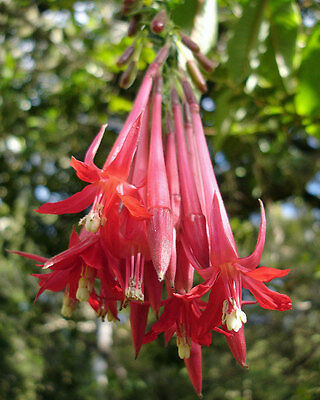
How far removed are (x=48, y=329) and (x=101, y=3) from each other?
8.18ft

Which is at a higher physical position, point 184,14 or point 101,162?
point 184,14

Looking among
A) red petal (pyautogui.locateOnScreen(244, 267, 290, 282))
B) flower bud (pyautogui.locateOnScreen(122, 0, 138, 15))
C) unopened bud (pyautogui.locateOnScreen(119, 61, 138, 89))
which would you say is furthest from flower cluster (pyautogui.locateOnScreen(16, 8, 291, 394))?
flower bud (pyautogui.locateOnScreen(122, 0, 138, 15))

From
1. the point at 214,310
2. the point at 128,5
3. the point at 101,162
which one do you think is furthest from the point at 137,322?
the point at 101,162

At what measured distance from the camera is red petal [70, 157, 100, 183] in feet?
2.34

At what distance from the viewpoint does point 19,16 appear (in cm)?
235

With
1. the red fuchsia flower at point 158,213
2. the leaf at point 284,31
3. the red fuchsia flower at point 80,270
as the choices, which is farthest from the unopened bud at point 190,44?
the red fuchsia flower at point 80,270

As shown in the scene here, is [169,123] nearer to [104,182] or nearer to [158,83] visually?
[158,83]

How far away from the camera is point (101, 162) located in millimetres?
2314

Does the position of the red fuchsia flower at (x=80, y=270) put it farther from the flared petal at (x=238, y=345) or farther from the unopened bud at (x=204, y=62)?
the unopened bud at (x=204, y=62)

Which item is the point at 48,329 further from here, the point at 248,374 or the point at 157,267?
the point at 157,267

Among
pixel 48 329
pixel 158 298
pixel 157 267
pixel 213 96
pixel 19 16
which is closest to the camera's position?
pixel 157 267

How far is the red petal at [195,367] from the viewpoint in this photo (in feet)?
2.69

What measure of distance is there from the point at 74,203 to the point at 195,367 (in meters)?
0.44

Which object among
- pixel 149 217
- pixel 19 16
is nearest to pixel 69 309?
pixel 149 217
